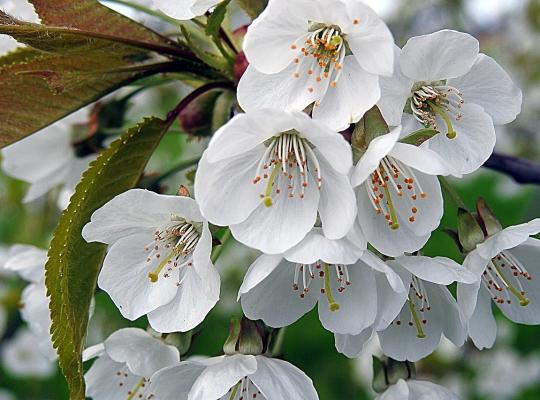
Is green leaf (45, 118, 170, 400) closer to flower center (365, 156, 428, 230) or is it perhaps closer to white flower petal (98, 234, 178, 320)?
white flower petal (98, 234, 178, 320)

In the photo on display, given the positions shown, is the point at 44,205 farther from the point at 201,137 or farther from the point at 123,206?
the point at 123,206

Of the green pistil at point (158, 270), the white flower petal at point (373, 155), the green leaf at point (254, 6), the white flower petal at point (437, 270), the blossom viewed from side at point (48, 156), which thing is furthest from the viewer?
the blossom viewed from side at point (48, 156)

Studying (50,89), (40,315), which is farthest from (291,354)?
(50,89)

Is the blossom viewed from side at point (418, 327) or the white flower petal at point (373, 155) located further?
the blossom viewed from side at point (418, 327)

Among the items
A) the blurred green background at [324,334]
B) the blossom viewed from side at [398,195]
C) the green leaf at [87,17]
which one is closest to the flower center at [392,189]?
the blossom viewed from side at [398,195]

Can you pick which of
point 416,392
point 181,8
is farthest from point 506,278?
point 181,8

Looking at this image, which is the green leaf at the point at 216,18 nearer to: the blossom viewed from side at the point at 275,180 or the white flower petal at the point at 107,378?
the blossom viewed from side at the point at 275,180
